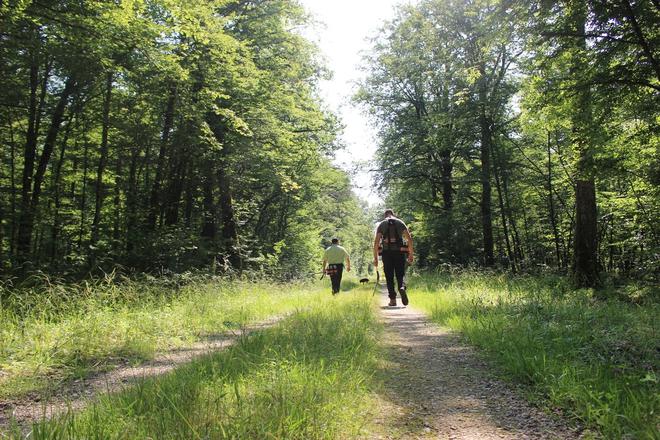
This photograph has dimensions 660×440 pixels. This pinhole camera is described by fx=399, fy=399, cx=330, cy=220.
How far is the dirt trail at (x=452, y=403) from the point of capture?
8.82 feet

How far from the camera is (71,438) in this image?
7.13ft

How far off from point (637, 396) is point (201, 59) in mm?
14316

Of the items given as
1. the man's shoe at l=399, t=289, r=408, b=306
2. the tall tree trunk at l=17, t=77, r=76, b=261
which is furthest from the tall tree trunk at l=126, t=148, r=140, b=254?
the man's shoe at l=399, t=289, r=408, b=306

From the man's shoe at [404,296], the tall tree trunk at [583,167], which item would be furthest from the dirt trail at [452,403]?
the tall tree trunk at [583,167]

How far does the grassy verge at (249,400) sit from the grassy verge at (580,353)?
1.47m

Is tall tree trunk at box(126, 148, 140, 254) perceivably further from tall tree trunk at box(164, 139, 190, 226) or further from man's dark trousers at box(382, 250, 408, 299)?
man's dark trousers at box(382, 250, 408, 299)

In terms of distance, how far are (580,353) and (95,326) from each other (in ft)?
20.2

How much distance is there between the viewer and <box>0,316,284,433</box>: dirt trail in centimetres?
322

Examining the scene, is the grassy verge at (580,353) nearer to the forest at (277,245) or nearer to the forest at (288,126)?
the forest at (277,245)

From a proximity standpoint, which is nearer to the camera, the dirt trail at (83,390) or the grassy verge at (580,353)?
the grassy verge at (580,353)

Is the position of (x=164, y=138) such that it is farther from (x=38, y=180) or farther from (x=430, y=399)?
(x=430, y=399)

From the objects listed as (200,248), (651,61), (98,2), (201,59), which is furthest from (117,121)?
(651,61)

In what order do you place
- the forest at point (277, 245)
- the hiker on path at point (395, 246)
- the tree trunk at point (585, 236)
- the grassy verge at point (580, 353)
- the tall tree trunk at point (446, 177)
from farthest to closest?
the tall tree trunk at point (446, 177), the tree trunk at point (585, 236), the hiker on path at point (395, 246), the forest at point (277, 245), the grassy verge at point (580, 353)

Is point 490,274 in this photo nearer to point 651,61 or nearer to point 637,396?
point 651,61
